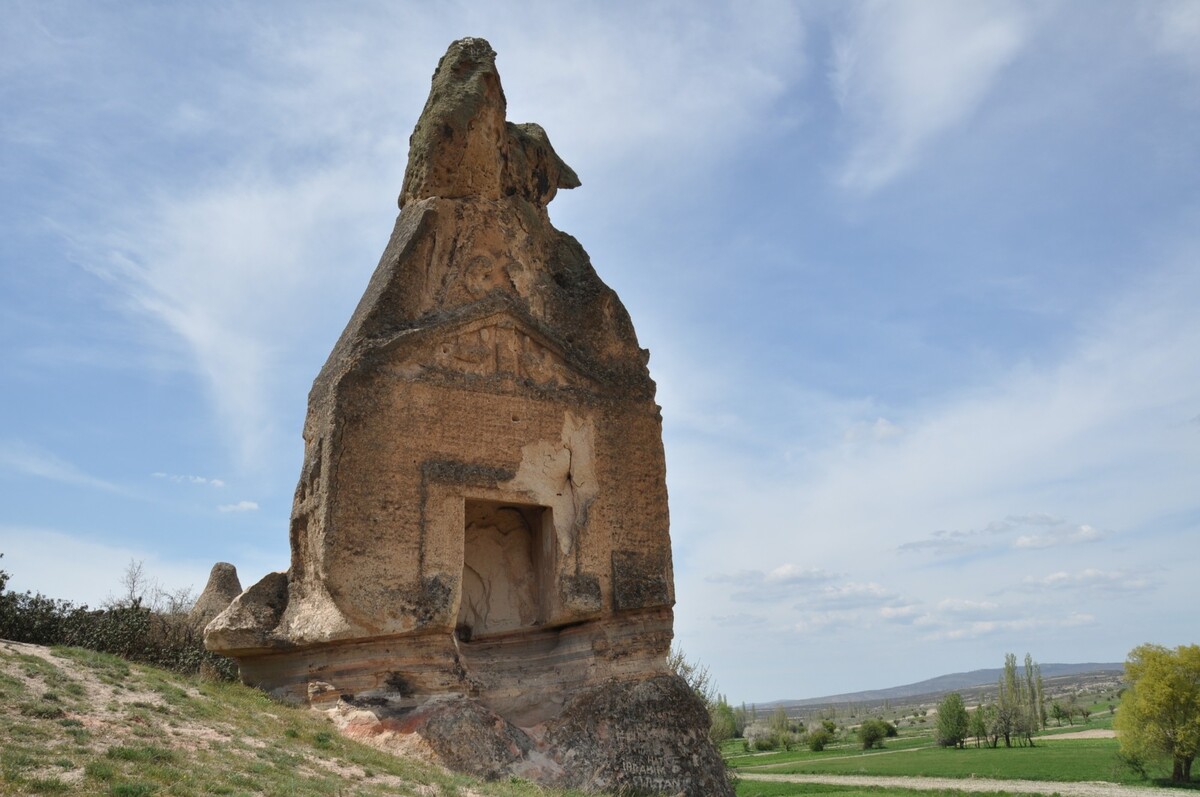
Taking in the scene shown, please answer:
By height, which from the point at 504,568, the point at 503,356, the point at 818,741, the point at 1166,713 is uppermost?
the point at 503,356

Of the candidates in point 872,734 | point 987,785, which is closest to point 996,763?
point 987,785

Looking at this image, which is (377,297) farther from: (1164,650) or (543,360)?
(1164,650)

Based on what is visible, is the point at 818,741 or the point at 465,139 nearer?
the point at 465,139

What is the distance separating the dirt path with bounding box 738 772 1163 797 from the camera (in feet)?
94.0

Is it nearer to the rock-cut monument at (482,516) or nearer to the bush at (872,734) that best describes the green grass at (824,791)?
the rock-cut monument at (482,516)

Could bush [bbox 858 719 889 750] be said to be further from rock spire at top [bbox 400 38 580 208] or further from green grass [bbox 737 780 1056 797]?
rock spire at top [bbox 400 38 580 208]

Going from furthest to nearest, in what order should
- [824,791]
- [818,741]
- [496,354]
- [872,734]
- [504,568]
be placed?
[818,741]
[872,734]
[824,791]
[504,568]
[496,354]

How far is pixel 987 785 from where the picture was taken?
32250 millimetres

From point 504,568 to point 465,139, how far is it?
16.5ft

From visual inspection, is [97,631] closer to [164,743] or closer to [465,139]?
[164,743]

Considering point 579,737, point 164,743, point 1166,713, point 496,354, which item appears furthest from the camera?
point 1166,713

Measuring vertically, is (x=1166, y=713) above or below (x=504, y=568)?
below

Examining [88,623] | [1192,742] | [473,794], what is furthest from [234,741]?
[1192,742]

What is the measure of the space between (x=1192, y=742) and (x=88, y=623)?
33.4m
